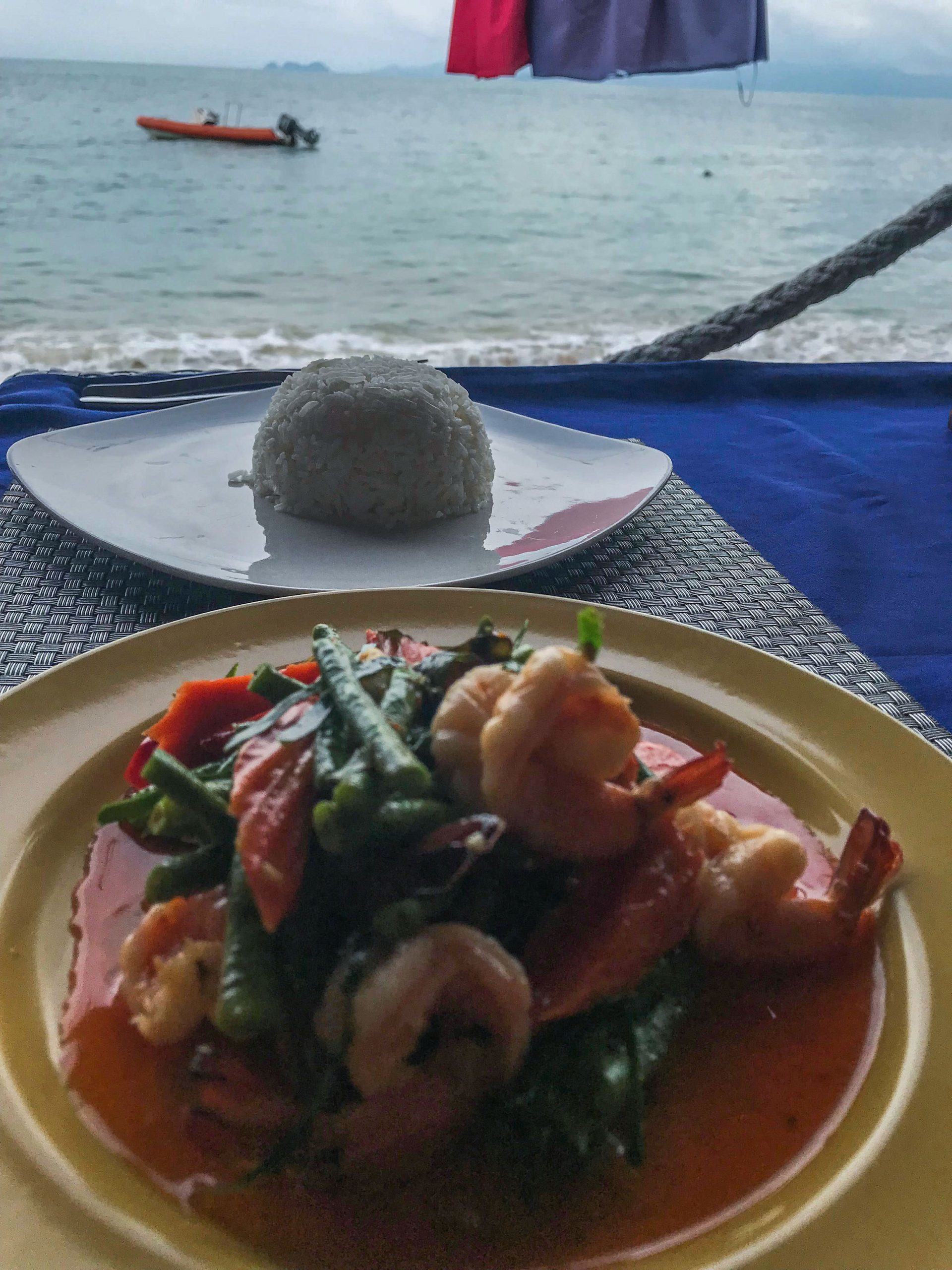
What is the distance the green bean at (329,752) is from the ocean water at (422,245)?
296 centimetres

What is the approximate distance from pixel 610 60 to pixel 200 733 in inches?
133

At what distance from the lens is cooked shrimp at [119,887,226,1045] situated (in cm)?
66

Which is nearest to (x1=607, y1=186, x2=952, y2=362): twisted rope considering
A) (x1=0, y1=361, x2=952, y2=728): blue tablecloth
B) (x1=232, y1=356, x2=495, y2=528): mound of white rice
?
(x1=0, y1=361, x2=952, y2=728): blue tablecloth

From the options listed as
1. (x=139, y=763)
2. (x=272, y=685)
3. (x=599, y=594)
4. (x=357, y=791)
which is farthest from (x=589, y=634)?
(x=599, y=594)

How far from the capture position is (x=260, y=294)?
7.59 m

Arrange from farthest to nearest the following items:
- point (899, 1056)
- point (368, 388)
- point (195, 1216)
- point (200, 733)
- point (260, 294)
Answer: point (260, 294), point (368, 388), point (200, 733), point (899, 1056), point (195, 1216)

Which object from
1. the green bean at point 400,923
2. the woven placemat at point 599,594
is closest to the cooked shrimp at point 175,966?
the green bean at point 400,923

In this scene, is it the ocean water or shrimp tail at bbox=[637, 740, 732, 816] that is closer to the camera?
shrimp tail at bbox=[637, 740, 732, 816]

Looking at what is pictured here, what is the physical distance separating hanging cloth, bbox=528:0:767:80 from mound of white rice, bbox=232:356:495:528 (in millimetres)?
2298

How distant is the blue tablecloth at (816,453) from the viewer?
152 cm

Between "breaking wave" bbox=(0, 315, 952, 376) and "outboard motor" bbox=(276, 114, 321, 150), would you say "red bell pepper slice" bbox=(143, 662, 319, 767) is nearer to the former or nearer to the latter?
"breaking wave" bbox=(0, 315, 952, 376)

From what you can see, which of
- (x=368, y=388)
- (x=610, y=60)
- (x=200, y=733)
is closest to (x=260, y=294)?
(x=610, y=60)

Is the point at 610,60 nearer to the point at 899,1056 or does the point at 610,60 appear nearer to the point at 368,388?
the point at 368,388

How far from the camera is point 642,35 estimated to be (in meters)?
3.50
